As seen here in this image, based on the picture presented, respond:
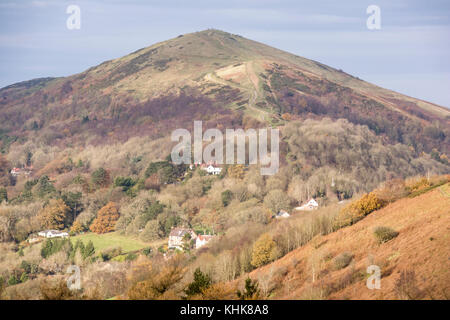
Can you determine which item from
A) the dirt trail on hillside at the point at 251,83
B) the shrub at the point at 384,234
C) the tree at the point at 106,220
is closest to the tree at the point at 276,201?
the tree at the point at 106,220

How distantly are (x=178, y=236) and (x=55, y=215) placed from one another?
Result: 24.2 meters

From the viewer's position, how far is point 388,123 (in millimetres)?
160500

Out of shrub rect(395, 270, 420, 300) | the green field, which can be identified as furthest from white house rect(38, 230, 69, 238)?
shrub rect(395, 270, 420, 300)

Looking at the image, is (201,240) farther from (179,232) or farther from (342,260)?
(342,260)

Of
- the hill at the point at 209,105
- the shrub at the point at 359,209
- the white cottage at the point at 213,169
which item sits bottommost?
the white cottage at the point at 213,169

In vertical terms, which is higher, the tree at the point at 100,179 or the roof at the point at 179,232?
the tree at the point at 100,179

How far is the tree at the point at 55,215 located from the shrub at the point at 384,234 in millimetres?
56274

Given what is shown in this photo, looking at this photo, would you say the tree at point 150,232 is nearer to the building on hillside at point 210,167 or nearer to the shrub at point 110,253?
the shrub at point 110,253

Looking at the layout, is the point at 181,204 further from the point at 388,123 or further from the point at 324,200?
the point at 388,123

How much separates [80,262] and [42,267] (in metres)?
4.09

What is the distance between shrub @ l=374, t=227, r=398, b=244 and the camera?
3312 cm

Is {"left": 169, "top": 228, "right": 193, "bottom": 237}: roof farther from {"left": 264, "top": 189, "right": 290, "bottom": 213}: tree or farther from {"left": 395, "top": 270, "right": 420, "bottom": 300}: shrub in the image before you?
{"left": 395, "top": 270, "right": 420, "bottom": 300}: shrub

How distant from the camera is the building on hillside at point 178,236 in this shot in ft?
203

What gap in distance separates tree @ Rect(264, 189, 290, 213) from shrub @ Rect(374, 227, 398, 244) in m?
41.0
